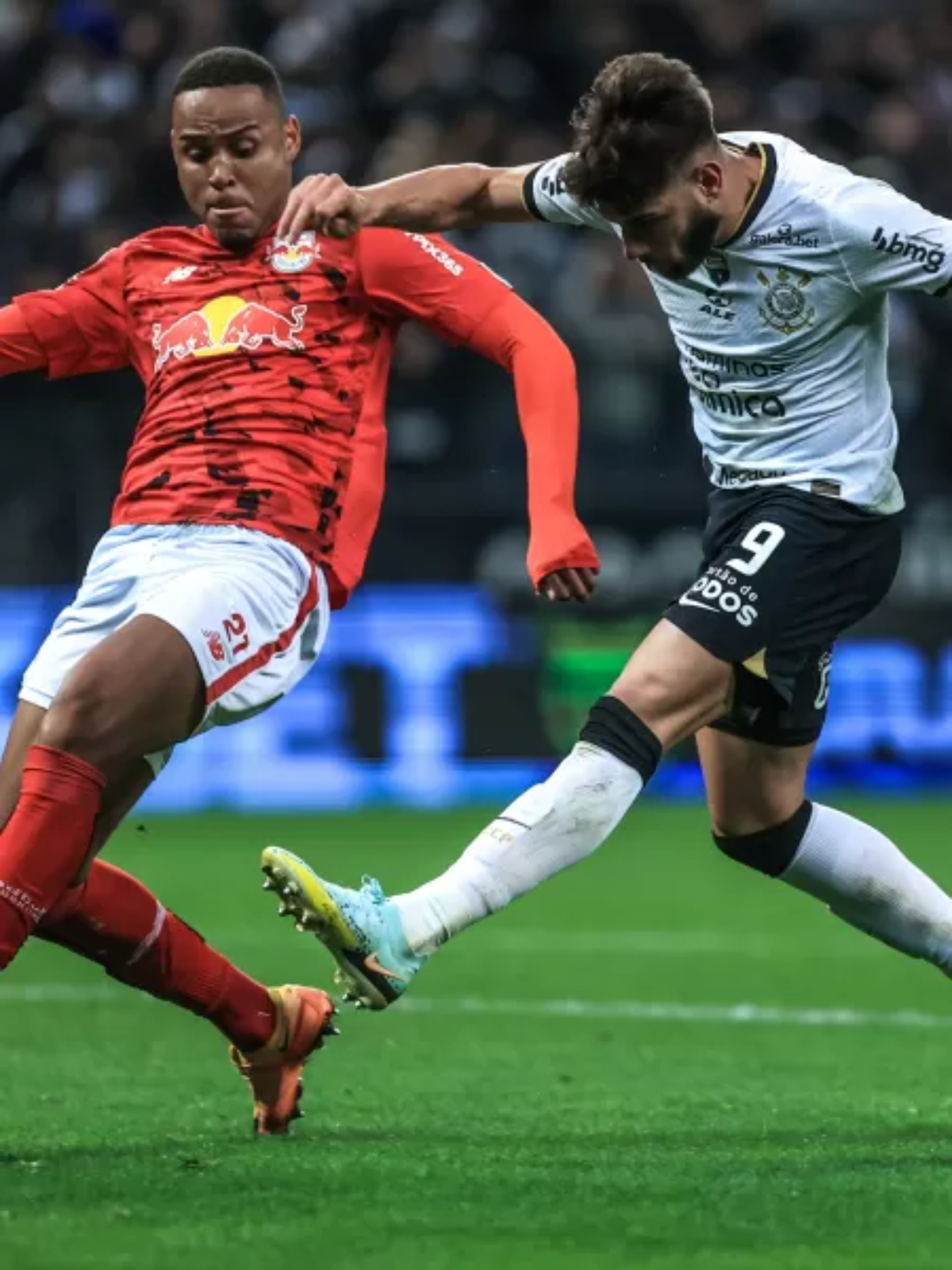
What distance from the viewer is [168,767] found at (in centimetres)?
1355

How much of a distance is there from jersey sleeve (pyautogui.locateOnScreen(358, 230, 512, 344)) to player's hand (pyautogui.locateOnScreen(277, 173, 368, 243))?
31 centimetres

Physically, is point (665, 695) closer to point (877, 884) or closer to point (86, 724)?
point (877, 884)

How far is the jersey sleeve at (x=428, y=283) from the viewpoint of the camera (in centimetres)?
542

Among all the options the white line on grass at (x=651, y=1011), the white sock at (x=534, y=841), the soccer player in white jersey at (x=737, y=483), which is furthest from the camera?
the white line on grass at (x=651, y=1011)

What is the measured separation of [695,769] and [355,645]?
2153 mm

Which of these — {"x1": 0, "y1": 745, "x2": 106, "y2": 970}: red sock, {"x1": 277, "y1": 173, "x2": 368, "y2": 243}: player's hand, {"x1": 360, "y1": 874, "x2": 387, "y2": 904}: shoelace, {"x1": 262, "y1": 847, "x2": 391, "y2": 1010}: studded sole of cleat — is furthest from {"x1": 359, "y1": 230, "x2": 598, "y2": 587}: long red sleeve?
{"x1": 0, "y1": 745, "x2": 106, "y2": 970}: red sock

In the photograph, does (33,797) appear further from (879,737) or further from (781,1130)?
(879,737)

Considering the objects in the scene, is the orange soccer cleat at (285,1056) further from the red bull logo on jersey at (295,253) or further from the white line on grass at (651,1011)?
the white line on grass at (651,1011)

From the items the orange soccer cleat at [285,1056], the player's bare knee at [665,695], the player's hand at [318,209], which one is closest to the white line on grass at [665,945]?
the orange soccer cleat at [285,1056]

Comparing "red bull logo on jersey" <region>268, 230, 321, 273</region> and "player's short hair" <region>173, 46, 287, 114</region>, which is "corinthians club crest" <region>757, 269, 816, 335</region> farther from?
"player's short hair" <region>173, 46, 287, 114</region>

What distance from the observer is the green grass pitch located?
13.0 feet

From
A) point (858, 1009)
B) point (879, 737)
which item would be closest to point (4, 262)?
point (879, 737)

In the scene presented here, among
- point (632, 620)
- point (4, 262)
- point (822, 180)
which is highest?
point (822, 180)

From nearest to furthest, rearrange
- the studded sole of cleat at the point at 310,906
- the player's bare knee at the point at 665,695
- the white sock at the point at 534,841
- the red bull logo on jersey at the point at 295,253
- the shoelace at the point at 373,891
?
1. the studded sole of cleat at the point at 310,906
2. the shoelace at the point at 373,891
3. the white sock at the point at 534,841
4. the player's bare knee at the point at 665,695
5. the red bull logo on jersey at the point at 295,253
